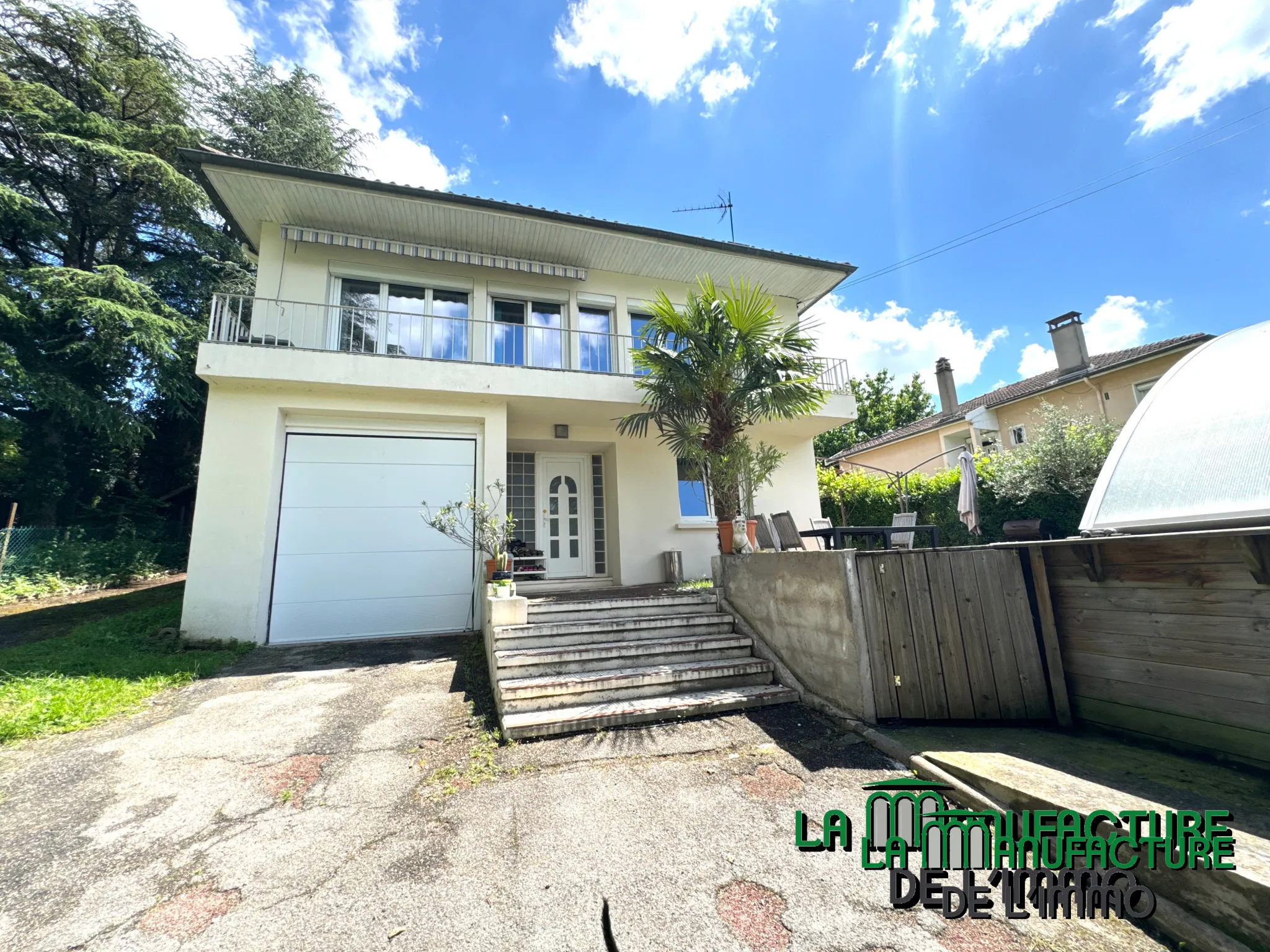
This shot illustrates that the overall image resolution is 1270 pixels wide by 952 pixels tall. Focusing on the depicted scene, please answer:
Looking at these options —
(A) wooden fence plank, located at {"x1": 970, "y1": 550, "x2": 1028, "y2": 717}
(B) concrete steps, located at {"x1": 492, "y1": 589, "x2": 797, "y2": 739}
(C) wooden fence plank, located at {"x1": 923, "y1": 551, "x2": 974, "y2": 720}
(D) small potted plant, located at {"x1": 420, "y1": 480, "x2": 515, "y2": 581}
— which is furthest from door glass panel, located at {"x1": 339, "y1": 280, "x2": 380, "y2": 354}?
(A) wooden fence plank, located at {"x1": 970, "y1": 550, "x2": 1028, "y2": 717}

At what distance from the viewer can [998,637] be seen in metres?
4.18

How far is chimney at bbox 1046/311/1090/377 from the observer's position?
1540 cm

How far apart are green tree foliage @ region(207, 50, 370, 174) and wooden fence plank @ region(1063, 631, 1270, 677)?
2053cm

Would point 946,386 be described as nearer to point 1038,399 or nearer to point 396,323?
point 1038,399

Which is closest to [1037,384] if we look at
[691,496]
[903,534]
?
[903,534]

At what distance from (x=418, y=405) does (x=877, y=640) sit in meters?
7.38

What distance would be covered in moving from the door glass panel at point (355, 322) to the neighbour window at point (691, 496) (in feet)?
20.6

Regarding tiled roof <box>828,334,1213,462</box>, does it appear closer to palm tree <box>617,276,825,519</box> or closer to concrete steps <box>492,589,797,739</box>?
palm tree <box>617,276,825,519</box>

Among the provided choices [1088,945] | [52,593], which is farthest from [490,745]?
[52,593]

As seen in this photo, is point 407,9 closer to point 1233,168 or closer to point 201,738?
point 201,738

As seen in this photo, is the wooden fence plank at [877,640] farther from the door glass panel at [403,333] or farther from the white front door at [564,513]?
the door glass panel at [403,333]

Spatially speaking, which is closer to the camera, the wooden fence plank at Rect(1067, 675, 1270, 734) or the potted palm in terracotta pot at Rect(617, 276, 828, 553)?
the wooden fence plank at Rect(1067, 675, 1270, 734)

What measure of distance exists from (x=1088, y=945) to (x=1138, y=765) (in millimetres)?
1952

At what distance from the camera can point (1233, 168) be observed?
33.6 ft
